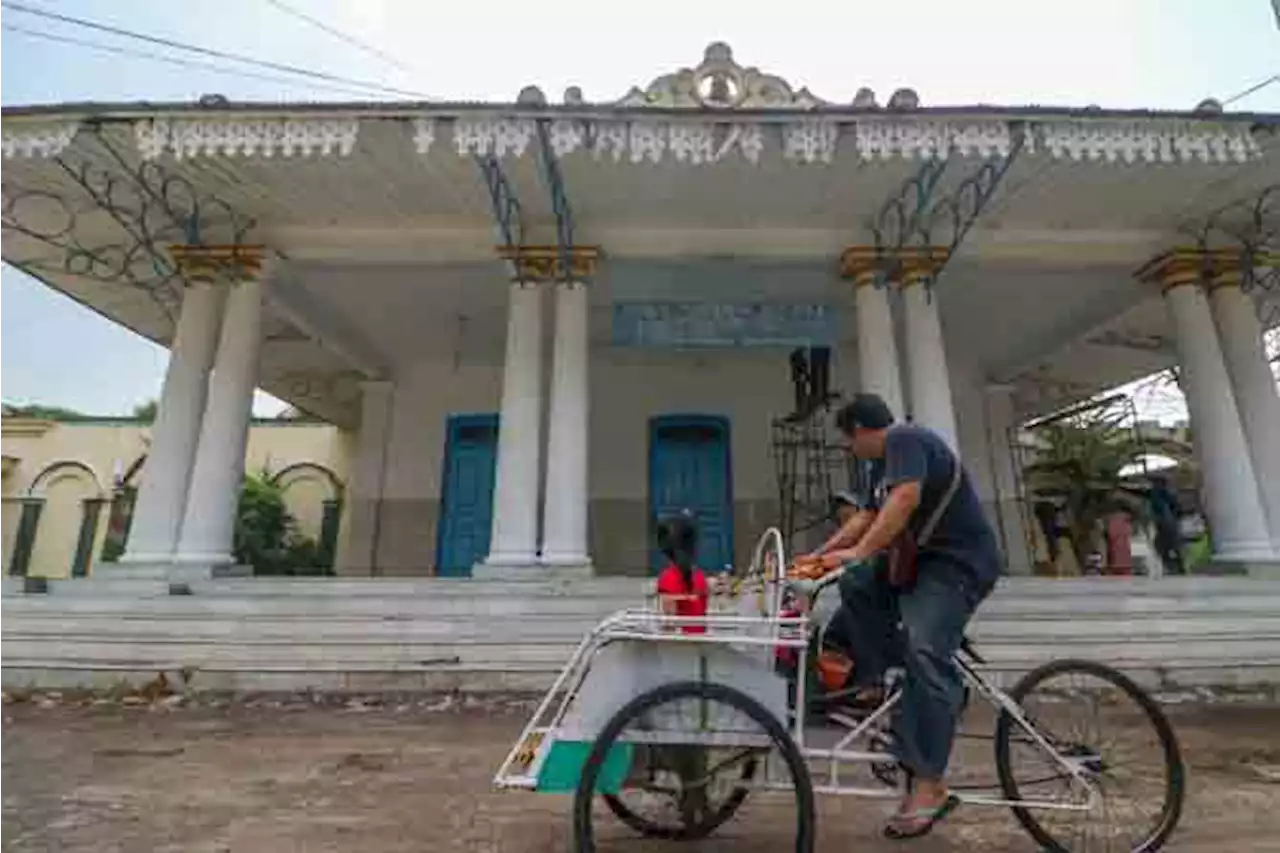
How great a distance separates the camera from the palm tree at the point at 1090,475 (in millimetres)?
11234

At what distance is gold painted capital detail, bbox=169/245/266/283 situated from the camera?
7137 mm

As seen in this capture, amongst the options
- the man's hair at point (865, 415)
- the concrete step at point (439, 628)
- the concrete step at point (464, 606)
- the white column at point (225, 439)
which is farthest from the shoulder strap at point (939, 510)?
the white column at point (225, 439)

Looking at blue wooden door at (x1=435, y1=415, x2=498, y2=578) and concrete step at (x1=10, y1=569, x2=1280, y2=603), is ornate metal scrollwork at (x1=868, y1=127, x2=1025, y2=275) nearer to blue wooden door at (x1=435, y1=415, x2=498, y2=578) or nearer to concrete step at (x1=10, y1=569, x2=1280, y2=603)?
concrete step at (x1=10, y1=569, x2=1280, y2=603)

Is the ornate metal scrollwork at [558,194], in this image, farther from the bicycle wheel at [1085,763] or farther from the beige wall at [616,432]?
the bicycle wheel at [1085,763]

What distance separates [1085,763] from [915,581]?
74cm

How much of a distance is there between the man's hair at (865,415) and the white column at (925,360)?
493 centimetres

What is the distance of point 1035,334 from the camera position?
9.45m

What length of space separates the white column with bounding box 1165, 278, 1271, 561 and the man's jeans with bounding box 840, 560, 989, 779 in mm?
6354

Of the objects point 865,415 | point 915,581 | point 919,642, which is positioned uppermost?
point 865,415

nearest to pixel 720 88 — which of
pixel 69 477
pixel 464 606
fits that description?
pixel 464 606

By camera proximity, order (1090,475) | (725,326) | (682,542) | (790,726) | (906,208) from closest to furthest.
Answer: (790,726), (682,542), (906,208), (725,326), (1090,475)

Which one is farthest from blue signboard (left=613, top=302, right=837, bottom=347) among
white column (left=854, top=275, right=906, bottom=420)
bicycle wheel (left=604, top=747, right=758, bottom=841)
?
bicycle wheel (left=604, top=747, right=758, bottom=841)

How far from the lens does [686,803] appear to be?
2.35 meters

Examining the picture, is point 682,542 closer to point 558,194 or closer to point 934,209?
point 558,194
